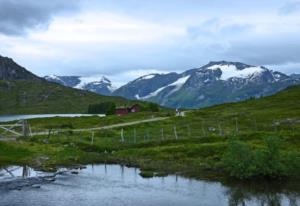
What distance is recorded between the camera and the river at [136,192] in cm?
5109

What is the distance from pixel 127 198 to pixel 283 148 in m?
35.6

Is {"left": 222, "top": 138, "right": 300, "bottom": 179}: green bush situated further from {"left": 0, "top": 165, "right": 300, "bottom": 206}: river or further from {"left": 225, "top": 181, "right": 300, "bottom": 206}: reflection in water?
{"left": 0, "top": 165, "right": 300, "bottom": 206}: river

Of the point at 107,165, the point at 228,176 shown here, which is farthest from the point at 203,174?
the point at 107,165

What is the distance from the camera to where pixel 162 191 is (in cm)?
5719

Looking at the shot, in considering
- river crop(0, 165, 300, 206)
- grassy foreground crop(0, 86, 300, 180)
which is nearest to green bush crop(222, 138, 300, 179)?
grassy foreground crop(0, 86, 300, 180)

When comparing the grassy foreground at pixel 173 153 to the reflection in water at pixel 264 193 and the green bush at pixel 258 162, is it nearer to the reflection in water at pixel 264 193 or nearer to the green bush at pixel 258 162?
the green bush at pixel 258 162

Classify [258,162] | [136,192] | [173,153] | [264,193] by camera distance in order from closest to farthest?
[264,193], [136,192], [258,162], [173,153]

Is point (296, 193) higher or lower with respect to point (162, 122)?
lower

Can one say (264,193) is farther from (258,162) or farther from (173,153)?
(173,153)

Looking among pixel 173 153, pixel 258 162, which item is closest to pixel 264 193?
pixel 258 162

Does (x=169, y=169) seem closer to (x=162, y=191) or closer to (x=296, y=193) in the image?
(x=162, y=191)

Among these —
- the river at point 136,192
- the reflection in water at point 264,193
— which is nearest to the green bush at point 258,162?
the reflection in water at point 264,193

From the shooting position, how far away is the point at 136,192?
5656 centimetres

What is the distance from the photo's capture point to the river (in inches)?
2012
